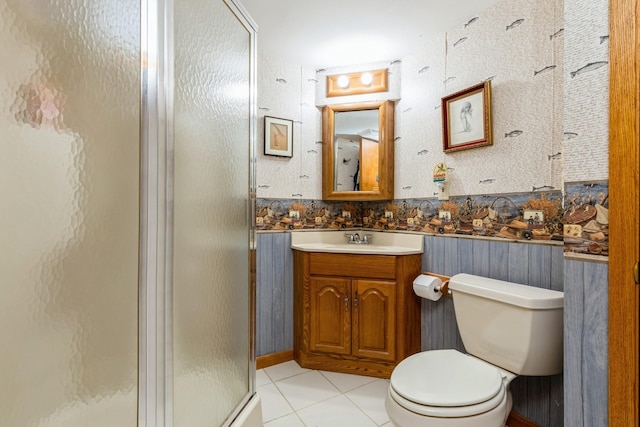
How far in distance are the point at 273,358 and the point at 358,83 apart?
2079 millimetres

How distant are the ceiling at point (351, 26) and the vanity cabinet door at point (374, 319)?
61.1 inches

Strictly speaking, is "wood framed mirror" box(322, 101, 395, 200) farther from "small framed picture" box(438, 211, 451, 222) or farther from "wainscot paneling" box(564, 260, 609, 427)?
"wainscot paneling" box(564, 260, 609, 427)

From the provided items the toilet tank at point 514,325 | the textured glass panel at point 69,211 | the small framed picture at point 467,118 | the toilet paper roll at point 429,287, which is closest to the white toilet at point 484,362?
the toilet tank at point 514,325

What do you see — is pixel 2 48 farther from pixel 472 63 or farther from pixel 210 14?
pixel 472 63

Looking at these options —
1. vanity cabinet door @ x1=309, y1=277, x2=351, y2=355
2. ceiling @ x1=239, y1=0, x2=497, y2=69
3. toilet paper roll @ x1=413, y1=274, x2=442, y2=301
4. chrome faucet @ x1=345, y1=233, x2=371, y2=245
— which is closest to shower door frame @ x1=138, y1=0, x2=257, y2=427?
ceiling @ x1=239, y1=0, x2=497, y2=69

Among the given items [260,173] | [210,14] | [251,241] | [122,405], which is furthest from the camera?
[260,173]

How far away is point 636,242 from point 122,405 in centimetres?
144

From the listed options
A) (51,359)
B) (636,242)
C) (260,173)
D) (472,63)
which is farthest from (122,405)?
(472,63)

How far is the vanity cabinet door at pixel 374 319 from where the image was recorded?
188 centimetres

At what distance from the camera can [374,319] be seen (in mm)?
1915

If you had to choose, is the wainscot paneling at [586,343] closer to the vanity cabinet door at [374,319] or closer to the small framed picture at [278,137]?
the vanity cabinet door at [374,319]

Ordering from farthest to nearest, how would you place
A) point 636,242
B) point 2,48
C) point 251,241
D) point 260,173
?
point 260,173, point 251,241, point 636,242, point 2,48

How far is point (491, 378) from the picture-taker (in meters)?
1.21

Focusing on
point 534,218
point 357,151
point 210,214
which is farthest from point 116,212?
point 357,151
